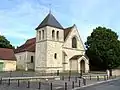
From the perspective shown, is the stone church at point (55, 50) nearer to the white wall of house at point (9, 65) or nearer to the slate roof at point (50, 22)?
the slate roof at point (50, 22)

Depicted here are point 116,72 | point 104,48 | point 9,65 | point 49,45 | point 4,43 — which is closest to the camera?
point 49,45

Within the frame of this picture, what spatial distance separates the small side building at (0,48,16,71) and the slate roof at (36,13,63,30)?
9.97 meters

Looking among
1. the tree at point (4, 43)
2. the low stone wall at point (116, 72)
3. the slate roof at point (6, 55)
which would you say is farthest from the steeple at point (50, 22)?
→ the tree at point (4, 43)

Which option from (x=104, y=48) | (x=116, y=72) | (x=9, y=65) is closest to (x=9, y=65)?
(x=9, y=65)

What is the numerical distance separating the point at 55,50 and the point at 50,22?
20.1 feet

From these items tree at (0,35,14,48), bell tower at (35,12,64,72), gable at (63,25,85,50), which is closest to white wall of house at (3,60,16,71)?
bell tower at (35,12,64,72)

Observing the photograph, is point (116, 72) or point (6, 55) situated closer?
point (6, 55)

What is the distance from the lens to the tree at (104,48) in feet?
167

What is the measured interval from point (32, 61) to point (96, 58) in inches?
607

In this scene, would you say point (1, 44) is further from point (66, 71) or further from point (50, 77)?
point (50, 77)

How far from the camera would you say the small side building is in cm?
4884

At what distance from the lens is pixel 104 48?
5112 centimetres

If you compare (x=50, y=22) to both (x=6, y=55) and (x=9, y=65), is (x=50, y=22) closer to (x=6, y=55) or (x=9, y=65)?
(x=6, y=55)

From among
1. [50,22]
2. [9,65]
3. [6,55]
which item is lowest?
[9,65]
